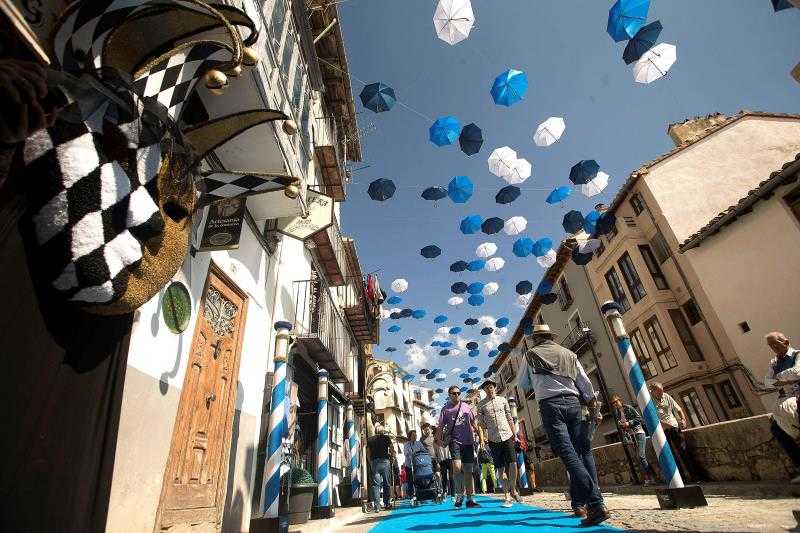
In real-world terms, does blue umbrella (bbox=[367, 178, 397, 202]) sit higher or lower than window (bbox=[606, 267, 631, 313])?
higher

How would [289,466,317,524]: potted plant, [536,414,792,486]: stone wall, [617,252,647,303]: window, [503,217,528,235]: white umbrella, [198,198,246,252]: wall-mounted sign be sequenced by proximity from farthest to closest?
[617,252,647,303]: window → [503,217,528,235]: white umbrella → [289,466,317,524]: potted plant → [198,198,246,252]: wall-mounted sign → [536,414,792,486]: stone wall

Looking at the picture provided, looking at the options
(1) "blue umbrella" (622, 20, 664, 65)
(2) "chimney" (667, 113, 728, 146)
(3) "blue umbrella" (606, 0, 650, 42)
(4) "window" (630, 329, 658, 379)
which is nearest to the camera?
(3) "blue umbrella" (606, 0, 650, 42)

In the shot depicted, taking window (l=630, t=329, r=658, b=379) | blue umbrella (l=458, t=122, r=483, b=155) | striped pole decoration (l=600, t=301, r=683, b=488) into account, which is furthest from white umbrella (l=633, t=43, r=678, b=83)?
window (l=630, t=329, r=658, b=379)

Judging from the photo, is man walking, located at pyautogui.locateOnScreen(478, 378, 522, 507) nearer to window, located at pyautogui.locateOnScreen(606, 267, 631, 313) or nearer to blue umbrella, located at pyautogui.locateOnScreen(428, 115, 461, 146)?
blue umbrella, located at pyautogui.locateOnScreen(428, 115, 461, 146)

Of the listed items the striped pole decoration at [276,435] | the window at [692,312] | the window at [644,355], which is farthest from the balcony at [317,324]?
the window at [644,355]

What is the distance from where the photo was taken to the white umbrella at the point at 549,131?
11.8 m

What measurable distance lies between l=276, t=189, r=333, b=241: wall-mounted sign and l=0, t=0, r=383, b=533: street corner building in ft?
0.16

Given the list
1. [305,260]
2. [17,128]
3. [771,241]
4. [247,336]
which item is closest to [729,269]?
[771,241]

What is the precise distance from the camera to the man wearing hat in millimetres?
3787

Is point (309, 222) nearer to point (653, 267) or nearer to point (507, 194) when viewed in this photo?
point (507, 194)

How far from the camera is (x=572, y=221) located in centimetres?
1426

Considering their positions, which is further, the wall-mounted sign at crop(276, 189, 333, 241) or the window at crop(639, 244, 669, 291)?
the window at crop(639, 244, 669, 291)

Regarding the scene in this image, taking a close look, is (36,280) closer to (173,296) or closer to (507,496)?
(173,296)

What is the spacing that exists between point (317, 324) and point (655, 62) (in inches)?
451
